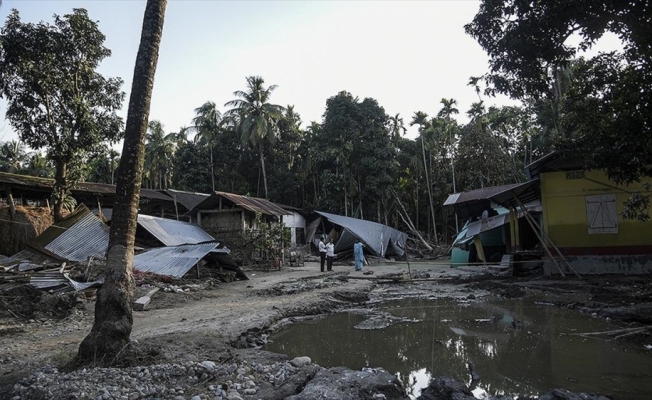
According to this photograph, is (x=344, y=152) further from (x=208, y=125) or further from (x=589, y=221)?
(x=589, y=221)

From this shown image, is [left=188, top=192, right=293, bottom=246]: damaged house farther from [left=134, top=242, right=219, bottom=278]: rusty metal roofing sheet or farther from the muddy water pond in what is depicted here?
the muddy water pond

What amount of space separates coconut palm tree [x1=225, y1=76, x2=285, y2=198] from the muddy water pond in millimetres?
26717

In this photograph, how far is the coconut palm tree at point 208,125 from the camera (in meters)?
37.4

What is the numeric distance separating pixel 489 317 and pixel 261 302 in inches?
203

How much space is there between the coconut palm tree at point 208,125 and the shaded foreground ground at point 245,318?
2473 centimetres

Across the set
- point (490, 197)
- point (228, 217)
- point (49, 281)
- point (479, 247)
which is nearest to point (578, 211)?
point (490, 197)

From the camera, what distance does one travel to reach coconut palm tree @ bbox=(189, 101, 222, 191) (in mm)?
37375

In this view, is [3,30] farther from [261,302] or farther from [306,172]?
[306,172]

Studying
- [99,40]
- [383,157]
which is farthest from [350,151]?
[99,40]

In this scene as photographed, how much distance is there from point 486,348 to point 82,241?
1326 cm

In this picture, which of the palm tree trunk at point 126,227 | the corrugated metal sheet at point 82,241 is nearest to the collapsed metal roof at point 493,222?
the corrugated metal sheet at point 82,241

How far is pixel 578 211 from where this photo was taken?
13492mm

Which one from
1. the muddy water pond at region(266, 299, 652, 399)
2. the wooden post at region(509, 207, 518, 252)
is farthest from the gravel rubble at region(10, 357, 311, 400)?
the wooden post at region(509, 207, 518, 252)

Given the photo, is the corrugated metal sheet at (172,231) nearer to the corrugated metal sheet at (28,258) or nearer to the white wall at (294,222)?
the corrugated metal sheet at (28,258)
